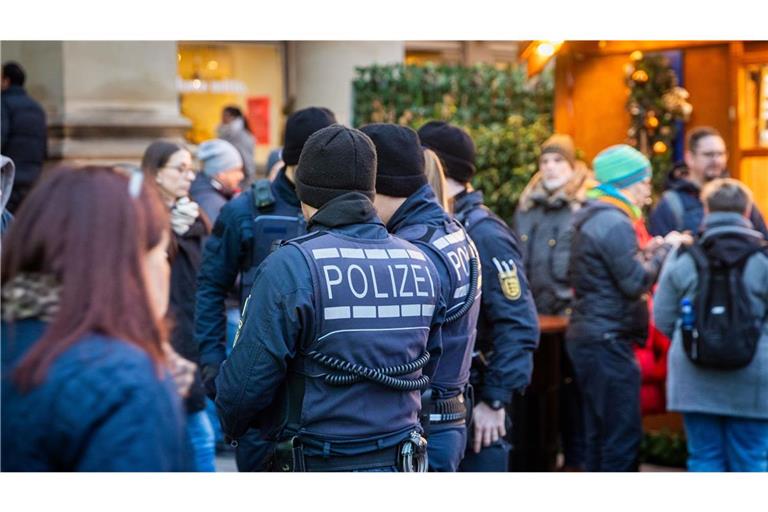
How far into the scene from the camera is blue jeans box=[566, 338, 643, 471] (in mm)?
6602

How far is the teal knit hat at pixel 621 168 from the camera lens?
659 cm

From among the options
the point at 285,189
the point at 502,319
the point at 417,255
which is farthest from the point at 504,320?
the point at 417,255

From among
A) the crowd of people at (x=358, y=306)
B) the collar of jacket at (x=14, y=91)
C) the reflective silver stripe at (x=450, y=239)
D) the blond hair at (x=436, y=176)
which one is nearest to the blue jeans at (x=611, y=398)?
the crowd of people at (x=358, y=306)

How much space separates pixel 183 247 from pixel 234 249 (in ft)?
2.48

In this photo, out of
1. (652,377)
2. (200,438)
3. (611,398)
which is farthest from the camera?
(652,377)

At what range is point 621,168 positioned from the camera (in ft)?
21.6

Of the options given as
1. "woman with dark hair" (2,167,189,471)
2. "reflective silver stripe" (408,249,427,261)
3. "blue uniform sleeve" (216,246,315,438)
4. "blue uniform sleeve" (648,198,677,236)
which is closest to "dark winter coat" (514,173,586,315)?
"blue uniform sleeve" (648,198,677,236)

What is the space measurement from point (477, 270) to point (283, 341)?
120 cm

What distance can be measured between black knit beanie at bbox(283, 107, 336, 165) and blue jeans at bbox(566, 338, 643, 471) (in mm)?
2413

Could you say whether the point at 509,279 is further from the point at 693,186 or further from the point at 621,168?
the point at 693,186

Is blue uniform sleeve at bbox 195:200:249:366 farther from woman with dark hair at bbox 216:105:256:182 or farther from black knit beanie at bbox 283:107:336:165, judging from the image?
woman with dark hair at bbox 216:105:256:182

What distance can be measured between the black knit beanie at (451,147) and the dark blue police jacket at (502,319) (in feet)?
0.95

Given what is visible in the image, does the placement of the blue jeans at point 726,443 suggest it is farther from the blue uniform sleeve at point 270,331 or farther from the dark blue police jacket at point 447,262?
the blue uniform sleeve at point 270,331
